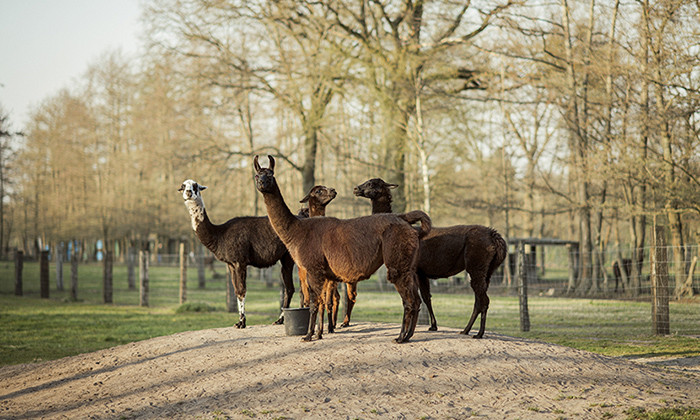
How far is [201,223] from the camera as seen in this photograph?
35.1ft

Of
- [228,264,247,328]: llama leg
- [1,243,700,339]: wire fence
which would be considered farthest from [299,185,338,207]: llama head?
[1,243,700,339]: wire fence

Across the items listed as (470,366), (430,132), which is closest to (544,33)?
(430,132)

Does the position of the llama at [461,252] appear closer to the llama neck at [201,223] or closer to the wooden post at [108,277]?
the llama neck at [201,223]

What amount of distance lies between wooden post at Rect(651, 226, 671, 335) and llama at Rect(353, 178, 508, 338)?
5273 mm

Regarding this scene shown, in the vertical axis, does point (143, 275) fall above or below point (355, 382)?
above

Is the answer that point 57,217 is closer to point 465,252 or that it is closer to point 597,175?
point 597,175

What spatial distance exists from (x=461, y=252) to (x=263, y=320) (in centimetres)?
887

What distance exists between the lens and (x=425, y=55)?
2675cm

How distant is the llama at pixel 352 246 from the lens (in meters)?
8.30

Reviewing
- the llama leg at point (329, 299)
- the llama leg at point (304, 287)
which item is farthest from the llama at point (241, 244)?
the llama leg at point (329, 299)

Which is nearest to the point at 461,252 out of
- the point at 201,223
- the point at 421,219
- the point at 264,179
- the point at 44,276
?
the point at 421,219

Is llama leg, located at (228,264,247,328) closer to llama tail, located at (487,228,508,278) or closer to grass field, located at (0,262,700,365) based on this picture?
grass field, located at (0,262,700,365)

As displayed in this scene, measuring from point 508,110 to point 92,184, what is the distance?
1335 inches

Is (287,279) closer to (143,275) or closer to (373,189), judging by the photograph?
(373,189)
